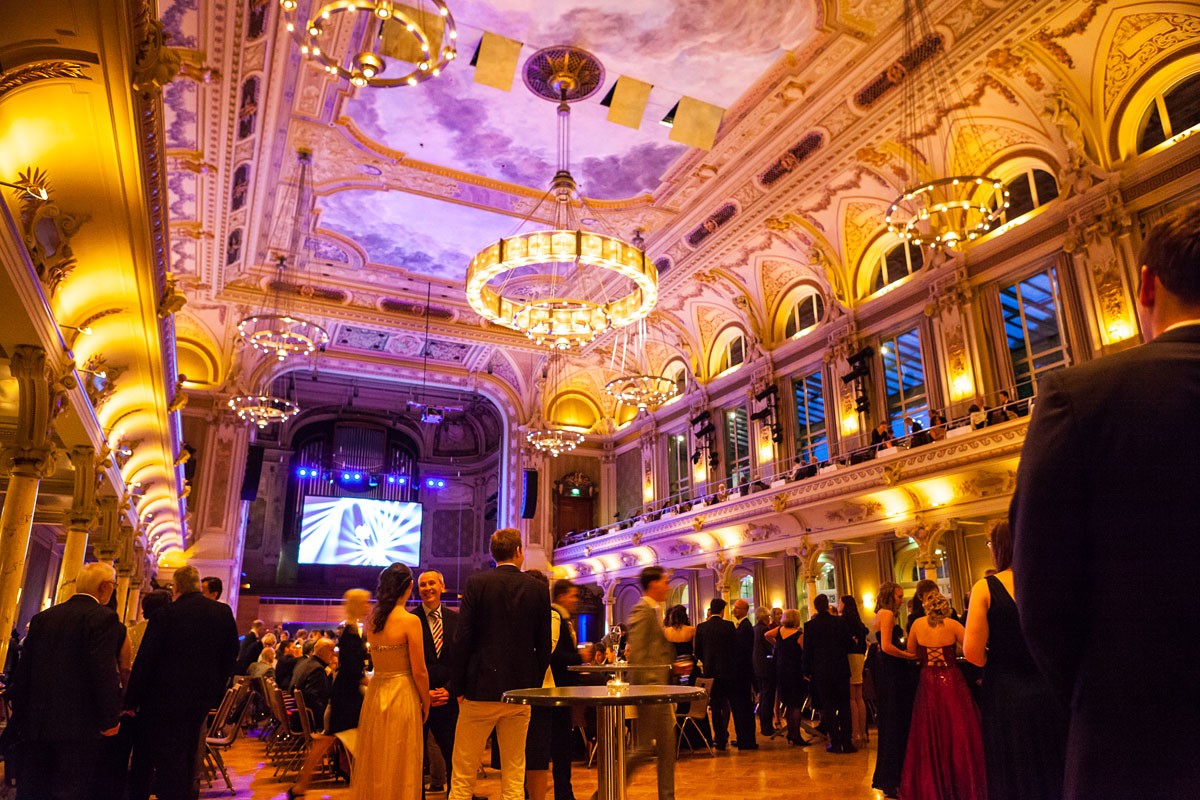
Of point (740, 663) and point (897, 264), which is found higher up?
point (897, 264)

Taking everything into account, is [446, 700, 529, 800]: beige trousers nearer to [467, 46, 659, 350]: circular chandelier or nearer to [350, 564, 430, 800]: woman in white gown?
[350, 564, 430, 800]: woman in white gown

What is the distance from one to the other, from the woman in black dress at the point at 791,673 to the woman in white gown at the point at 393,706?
5278 millimetres

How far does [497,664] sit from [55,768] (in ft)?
7.40

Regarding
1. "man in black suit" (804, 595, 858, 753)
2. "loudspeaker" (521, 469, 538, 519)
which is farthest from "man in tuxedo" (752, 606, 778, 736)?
"loudspeaker" (521, 469, 538, 519)

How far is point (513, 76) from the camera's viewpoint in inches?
424

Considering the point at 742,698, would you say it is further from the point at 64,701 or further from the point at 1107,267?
the point at 1107,267

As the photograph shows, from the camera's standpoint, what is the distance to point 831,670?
24.7 feet

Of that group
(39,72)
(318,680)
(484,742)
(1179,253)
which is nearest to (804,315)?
(318,680)

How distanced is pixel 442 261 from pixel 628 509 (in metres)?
9.01

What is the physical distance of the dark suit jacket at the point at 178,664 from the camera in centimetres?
417

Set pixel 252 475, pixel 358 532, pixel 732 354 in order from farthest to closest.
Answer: pixel 358 532 < pixel 252 475 < pixel 732 354

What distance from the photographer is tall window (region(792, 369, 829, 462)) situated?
15.6m

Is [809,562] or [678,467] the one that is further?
[678,467]

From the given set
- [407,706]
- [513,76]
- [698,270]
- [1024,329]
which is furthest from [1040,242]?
[407,706]
